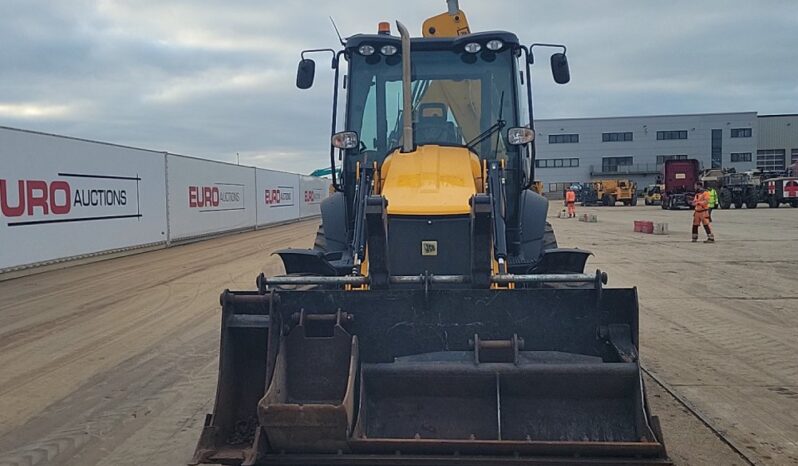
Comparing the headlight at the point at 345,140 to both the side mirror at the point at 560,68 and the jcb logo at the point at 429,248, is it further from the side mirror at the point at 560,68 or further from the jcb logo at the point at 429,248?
the side mirror at the point at 560,68

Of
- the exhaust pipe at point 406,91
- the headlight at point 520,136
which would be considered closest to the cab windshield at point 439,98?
the headlight at point 520,136

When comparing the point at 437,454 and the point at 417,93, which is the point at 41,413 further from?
the point at 417,93

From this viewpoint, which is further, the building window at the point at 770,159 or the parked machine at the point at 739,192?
the building window at the point at 770,159

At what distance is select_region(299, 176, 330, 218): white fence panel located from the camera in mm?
39719

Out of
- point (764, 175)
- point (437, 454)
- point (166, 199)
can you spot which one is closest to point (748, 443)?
point (437, 454)

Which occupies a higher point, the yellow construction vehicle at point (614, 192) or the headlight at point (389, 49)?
the headlight at point (389, 49)

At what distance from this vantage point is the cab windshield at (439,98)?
20.1ft

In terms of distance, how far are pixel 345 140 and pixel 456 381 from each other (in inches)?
110

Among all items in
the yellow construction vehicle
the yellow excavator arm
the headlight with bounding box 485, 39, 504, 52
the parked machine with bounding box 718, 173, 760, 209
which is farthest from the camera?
Result: the yellow construction vehicle

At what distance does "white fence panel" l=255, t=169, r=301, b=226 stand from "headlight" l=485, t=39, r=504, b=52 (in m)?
24.4

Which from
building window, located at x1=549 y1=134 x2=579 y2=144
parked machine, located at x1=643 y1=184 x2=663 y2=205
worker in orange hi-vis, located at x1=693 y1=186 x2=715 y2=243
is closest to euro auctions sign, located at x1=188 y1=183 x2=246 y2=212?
worker in orange hi-vis, located at x1=693 y1=186 x2=715 y2=243

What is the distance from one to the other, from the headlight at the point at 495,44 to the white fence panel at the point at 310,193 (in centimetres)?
3222

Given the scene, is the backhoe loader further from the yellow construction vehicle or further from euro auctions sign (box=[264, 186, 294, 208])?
the yellow construction vehicle

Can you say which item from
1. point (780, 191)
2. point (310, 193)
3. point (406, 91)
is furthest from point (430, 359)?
point (780, 191)
